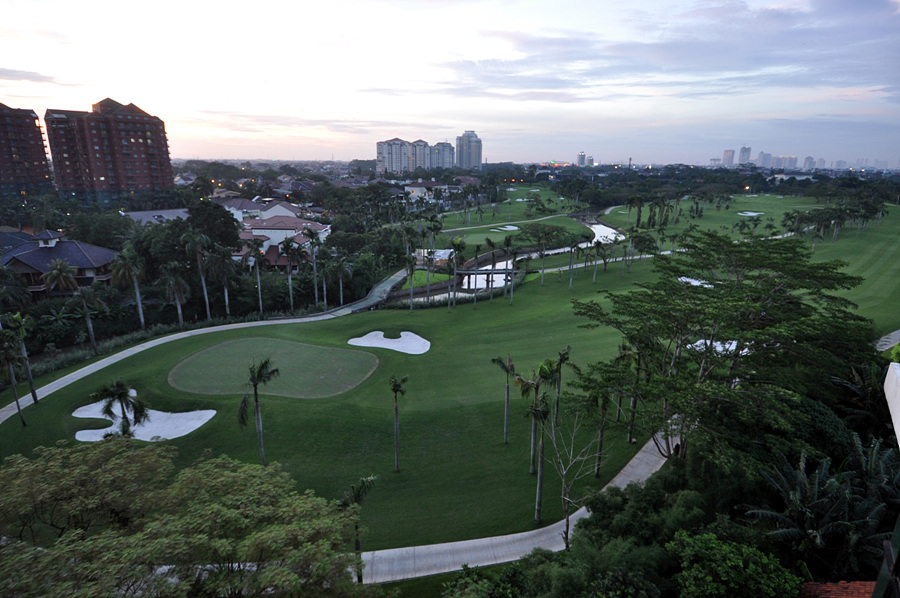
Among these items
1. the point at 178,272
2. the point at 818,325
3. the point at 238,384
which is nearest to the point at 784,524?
the point at 818,325

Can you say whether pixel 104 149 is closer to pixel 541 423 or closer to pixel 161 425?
pixel 161 425

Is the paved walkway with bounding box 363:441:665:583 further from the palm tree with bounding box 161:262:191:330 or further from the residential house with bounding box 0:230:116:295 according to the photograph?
the residential house with bounding box 0:230:116:295

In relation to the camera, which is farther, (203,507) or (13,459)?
(13,459)

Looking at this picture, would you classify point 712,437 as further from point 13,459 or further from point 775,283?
point 13,459

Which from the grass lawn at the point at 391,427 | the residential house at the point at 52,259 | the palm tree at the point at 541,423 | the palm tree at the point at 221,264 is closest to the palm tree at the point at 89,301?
the grass lawn at the point at 391,427

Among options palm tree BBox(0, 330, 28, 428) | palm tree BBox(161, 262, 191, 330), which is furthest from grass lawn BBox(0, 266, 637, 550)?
palm tree BBox(161, 262, 191, 330)

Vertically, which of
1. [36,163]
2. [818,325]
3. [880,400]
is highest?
[36,163]
